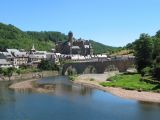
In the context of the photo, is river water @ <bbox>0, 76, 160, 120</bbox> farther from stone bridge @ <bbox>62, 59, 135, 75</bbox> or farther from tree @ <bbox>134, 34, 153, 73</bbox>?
stone bridge @ <bbox>62, 59, 135, 75</bbox>

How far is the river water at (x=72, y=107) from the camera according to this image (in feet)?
153

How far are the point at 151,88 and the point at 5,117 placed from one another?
1102 inches

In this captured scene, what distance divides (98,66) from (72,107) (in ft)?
229

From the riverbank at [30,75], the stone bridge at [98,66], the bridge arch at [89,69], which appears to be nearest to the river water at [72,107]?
the riverbank at [30,75]

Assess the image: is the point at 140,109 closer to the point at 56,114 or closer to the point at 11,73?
the point at 56,114

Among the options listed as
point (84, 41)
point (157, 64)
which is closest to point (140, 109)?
point (157, 64)

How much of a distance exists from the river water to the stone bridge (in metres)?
49.5

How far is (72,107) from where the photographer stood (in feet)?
175

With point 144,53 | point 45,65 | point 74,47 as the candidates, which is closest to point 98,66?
point 45,65

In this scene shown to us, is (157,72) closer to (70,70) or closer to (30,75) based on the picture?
(30,75)

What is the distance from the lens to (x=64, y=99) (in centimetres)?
6209

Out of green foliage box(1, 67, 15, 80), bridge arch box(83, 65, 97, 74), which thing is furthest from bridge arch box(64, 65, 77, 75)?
green foliage box(1, 67, 15, 80)

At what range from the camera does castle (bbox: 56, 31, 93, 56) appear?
618 ft

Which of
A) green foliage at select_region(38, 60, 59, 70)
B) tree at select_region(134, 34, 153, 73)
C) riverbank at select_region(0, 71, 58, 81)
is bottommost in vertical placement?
riverbank at select_region(0, 71, 58, 81)
